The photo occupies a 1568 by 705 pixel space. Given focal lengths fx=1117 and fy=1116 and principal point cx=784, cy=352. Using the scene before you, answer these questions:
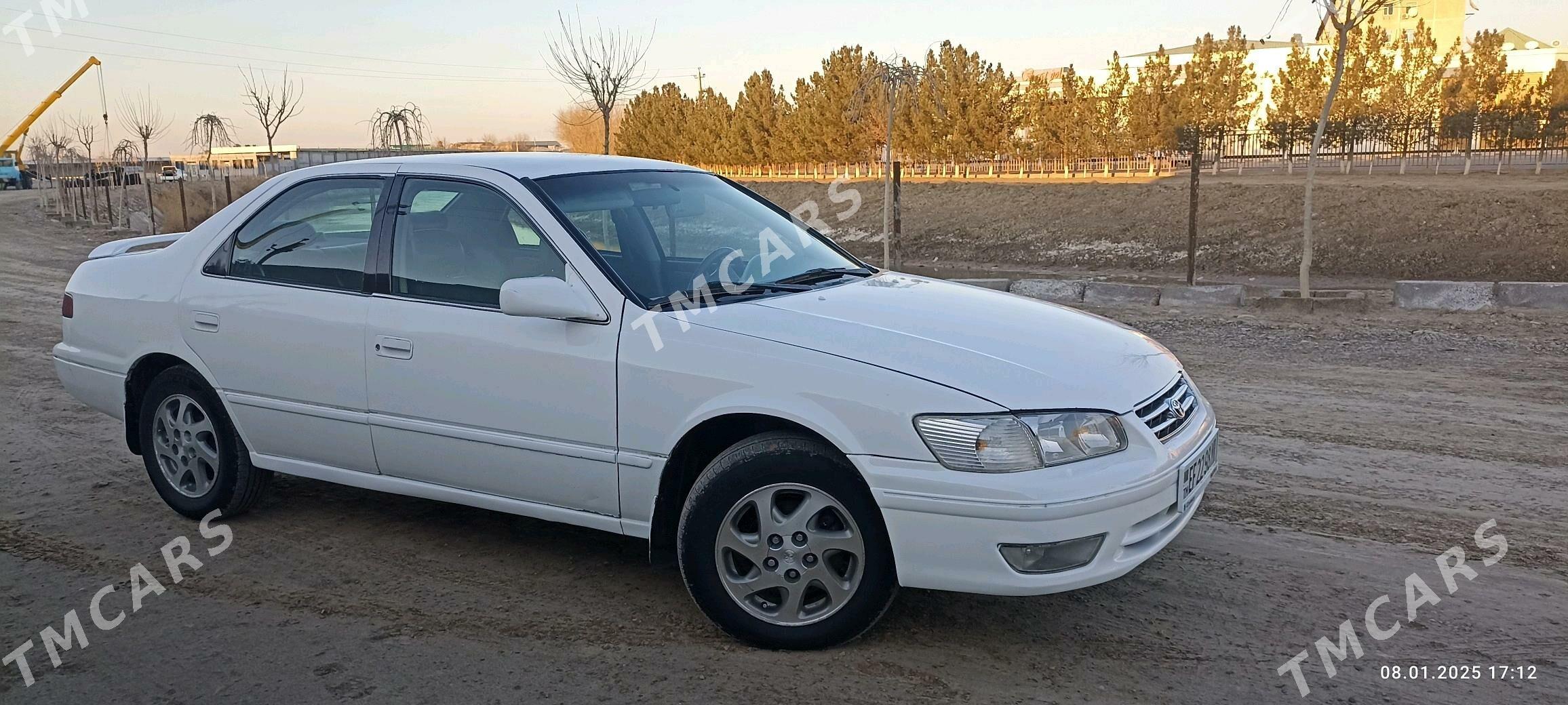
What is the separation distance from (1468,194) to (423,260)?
72.4 feet

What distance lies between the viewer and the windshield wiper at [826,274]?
440 cm

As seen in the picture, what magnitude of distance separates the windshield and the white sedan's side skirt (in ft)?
2.71

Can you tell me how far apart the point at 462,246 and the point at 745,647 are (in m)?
1.90

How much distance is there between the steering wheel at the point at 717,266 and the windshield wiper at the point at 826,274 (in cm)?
18

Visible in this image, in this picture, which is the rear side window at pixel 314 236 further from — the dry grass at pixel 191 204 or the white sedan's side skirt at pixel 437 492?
the dry grass at pixel 191 204

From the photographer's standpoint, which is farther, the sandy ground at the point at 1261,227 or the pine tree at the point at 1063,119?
the pine tree at the point at 1063,119

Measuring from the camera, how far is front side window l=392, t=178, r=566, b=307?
416cm

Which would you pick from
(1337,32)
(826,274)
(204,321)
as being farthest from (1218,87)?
(204,321)

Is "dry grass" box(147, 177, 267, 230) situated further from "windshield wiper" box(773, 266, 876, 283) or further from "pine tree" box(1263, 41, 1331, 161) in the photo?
"pine tree" box(1263, 41, 1331, 161)

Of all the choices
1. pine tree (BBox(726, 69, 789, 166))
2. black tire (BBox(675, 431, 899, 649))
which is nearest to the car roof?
black tire (BBox(675, 431, 899, 649))

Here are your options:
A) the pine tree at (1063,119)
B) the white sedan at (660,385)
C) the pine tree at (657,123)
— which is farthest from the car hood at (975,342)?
the pine tree at (657,123)

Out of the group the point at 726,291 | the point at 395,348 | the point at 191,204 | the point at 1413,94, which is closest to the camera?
the point at 726,291

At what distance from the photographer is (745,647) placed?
370cm

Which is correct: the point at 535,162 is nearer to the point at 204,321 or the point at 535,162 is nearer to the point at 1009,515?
the point at 204,321
